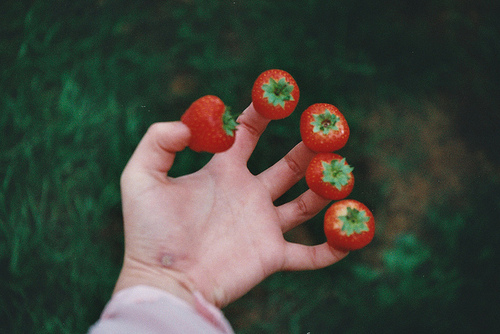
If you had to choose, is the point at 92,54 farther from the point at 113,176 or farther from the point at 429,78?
the point at 429,78

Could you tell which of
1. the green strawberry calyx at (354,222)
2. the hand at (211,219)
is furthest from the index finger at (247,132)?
the green strawberry calyx at (354,222)

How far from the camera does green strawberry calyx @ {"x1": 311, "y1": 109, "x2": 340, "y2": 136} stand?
2.64ft

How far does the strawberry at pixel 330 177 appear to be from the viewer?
777 mm

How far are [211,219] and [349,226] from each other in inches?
9.7

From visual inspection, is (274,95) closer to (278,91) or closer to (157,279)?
(278,91)

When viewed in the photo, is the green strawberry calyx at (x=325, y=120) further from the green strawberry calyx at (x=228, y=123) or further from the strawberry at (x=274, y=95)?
the green strawberry calyx at (x=228, y=123)

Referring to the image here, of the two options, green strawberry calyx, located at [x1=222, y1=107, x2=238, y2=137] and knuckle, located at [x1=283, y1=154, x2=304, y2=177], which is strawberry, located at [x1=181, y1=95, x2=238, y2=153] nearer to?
green strawberry calyx, located at [x1=222, y1=107, x2=238, y2=137]

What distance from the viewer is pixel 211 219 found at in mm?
766

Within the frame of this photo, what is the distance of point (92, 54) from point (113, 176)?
29cm

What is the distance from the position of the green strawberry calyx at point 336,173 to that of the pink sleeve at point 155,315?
12.0 inches

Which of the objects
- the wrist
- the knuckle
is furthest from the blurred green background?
the wrist

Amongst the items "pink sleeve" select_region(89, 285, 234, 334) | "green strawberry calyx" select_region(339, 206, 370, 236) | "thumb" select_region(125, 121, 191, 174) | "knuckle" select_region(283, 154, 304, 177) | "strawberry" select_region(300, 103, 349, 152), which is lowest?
"pink sleeve" select_region(89, 285, 234, 334)

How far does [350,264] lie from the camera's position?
978mm

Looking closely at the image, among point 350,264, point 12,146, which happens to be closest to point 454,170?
point 350,264
